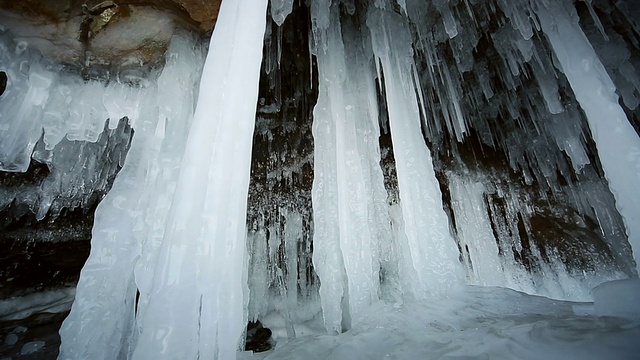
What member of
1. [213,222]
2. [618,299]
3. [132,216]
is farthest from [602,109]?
[132,216]

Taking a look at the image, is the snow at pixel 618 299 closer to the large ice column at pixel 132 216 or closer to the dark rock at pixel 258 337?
the large ice column at pixel 132 216

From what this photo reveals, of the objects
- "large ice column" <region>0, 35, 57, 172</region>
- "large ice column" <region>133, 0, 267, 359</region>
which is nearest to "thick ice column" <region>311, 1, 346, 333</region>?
"large ice column" <region>133, 0, 267, 359</region>

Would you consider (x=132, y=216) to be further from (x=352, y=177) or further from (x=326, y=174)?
(x=352, y=177)

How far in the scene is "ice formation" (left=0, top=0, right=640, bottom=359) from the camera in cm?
225

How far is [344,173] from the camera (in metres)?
4.50

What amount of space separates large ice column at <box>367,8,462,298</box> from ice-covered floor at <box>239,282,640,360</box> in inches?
14.6

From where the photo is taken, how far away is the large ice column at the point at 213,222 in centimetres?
187

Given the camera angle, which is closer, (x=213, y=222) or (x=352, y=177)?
(x=213, y=222)

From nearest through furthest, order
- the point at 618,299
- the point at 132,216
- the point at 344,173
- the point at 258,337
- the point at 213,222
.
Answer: the point at 213,222 < the point at 618,299 < the point at 132,216 < the point at 344,173 < the point at 258,337

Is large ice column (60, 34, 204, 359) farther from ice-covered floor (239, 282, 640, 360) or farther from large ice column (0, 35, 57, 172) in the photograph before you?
ice-covered floor (239, 282, 640, 360)

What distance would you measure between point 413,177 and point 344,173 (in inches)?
36.2

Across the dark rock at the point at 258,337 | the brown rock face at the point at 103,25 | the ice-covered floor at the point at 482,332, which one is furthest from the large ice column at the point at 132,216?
the dark rock at the point at 258,337

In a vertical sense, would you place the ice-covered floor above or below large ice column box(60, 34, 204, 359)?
below


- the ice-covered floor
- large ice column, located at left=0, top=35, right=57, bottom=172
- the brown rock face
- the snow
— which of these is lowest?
the ice-covered floor
